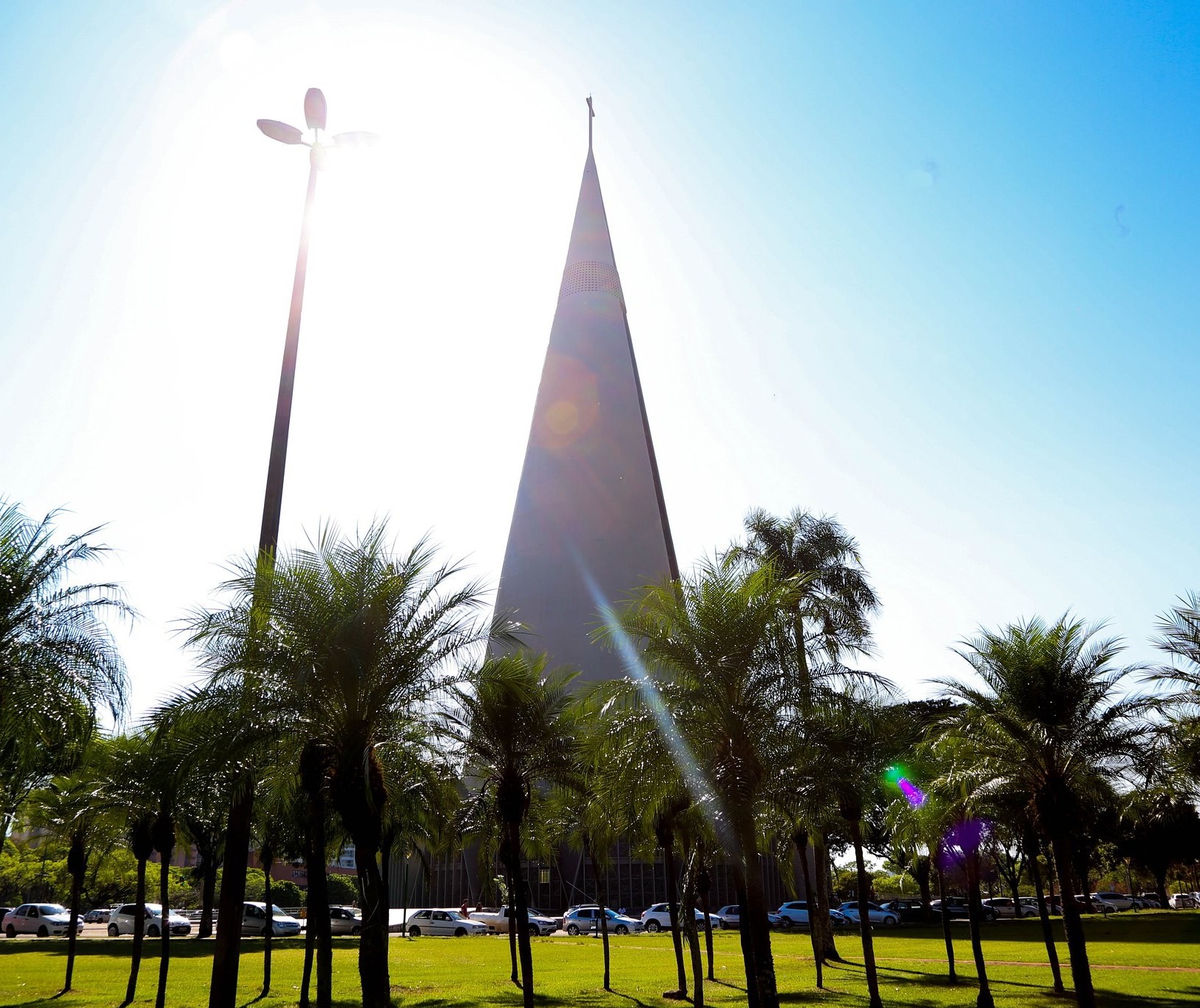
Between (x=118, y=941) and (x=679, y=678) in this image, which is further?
(x=118, y=941)

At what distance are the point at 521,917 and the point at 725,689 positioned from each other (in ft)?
18.1

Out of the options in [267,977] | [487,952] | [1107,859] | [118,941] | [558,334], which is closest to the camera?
[267,977]

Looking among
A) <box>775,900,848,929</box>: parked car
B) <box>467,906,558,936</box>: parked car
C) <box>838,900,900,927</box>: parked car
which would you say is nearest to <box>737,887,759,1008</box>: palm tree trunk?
<box>467,906,558,936</box>: parked car

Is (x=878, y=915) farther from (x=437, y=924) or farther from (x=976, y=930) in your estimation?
(x=976, y=930)

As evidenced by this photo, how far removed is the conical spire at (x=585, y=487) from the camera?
57625 mm

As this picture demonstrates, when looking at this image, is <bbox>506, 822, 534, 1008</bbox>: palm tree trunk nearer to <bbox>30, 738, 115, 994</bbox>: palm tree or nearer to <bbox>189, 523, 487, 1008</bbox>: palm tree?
<bbox>189, 523, 487, 1008</bbox>: palm tree

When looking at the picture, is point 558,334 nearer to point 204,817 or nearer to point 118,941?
point 118,941

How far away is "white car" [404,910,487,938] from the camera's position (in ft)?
126

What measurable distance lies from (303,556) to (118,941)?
31366 millimetres

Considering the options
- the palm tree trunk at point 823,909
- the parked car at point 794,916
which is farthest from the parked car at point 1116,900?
the palm tree trunk at point 823,909

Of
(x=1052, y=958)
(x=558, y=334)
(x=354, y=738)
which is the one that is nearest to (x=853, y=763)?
(x=354, y=738)

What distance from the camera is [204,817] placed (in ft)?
58.6

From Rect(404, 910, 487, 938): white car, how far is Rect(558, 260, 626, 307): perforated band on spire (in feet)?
143

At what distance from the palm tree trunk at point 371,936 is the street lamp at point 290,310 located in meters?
3.97
